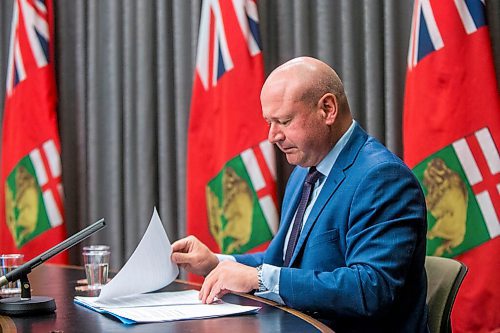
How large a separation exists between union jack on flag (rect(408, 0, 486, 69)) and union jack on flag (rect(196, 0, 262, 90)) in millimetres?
803

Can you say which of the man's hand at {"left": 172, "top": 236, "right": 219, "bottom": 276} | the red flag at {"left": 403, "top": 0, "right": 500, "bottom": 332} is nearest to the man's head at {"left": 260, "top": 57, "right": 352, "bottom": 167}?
the man's hand at {"left": 172, "top": 236, "right": 219, "bottom": 276}

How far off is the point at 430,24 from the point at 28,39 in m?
2.16

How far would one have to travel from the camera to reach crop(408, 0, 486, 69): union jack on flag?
3.35 m

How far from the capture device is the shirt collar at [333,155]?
2.43 meters

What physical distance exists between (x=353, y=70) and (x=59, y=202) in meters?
1.73

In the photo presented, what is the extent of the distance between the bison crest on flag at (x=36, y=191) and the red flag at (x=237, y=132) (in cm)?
93

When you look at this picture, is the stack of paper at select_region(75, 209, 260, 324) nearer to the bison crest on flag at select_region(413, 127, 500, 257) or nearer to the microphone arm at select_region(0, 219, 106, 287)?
the microphone arm at select_region(0, 219, 106, 287)

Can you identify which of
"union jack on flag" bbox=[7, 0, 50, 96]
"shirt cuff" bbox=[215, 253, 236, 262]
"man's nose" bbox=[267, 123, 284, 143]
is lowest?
"shirt cuff" bbox=[215, 253, 236, 262]

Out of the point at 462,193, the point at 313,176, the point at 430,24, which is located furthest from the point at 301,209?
the point at 430,24

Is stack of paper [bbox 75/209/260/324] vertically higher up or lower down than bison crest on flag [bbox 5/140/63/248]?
lower down

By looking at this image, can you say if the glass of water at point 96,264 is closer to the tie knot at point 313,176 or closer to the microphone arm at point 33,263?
the microphone arm at point 33,263

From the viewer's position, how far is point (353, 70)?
3.95m

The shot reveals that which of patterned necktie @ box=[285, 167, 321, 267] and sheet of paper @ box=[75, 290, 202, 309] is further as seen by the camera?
patterned necktie @ box=[285, 167, 321, 267]

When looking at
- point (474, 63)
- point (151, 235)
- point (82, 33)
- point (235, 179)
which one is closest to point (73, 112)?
point (82, 33)
